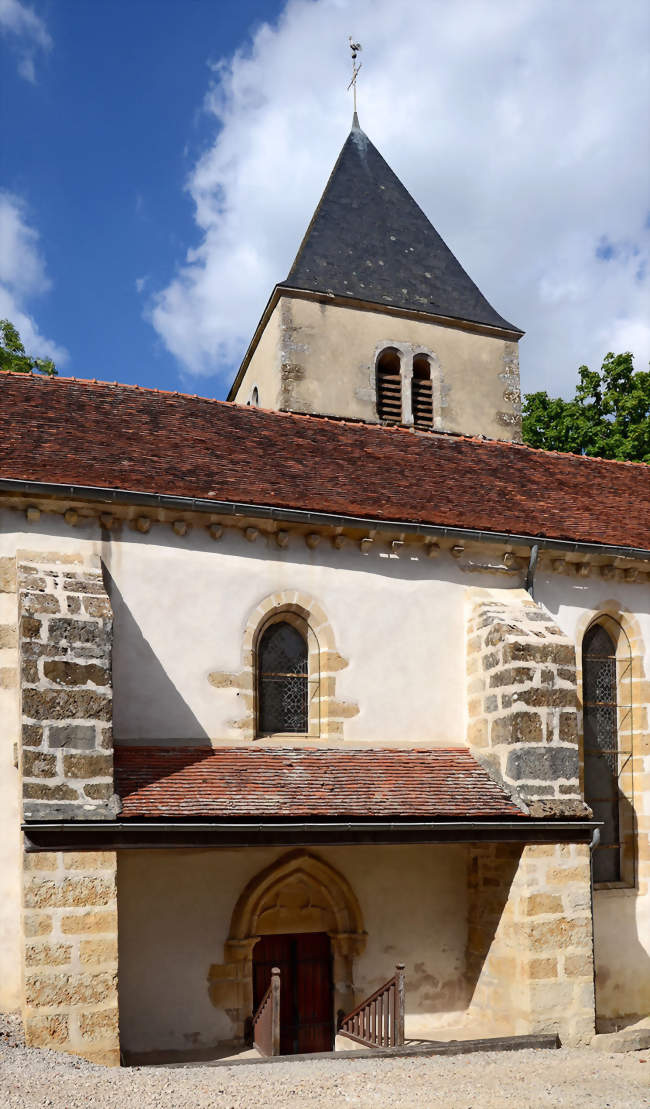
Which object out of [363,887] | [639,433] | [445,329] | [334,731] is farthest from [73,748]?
[639,433]

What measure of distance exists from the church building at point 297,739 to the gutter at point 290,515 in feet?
0.09

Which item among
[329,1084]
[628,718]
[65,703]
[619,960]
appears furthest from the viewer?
[628,718]

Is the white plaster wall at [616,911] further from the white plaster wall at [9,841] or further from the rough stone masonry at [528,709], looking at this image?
the white plaster wall at [9,841]

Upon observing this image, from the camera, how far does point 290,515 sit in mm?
10320

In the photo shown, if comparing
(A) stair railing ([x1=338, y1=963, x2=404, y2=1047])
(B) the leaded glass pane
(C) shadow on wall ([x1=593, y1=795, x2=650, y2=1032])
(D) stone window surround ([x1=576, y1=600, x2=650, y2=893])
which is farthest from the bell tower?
(A) stair railing ([x1=338, y1=963, x2=404, y2=1047])

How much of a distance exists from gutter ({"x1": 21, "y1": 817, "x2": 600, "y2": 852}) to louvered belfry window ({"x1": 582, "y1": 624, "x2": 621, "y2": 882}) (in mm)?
1733

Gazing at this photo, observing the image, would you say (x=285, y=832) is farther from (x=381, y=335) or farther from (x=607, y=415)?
(x=607, y=415)

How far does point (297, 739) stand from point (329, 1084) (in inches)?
138

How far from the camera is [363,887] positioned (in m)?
10.5

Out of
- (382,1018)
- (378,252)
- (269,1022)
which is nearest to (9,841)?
(269,1022)

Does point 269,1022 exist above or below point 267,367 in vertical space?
below

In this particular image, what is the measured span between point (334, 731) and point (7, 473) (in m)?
4.04

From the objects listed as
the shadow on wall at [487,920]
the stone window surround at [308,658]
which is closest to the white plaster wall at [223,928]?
the shadow on wall at [487,920]

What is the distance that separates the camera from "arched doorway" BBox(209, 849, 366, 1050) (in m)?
9.74
